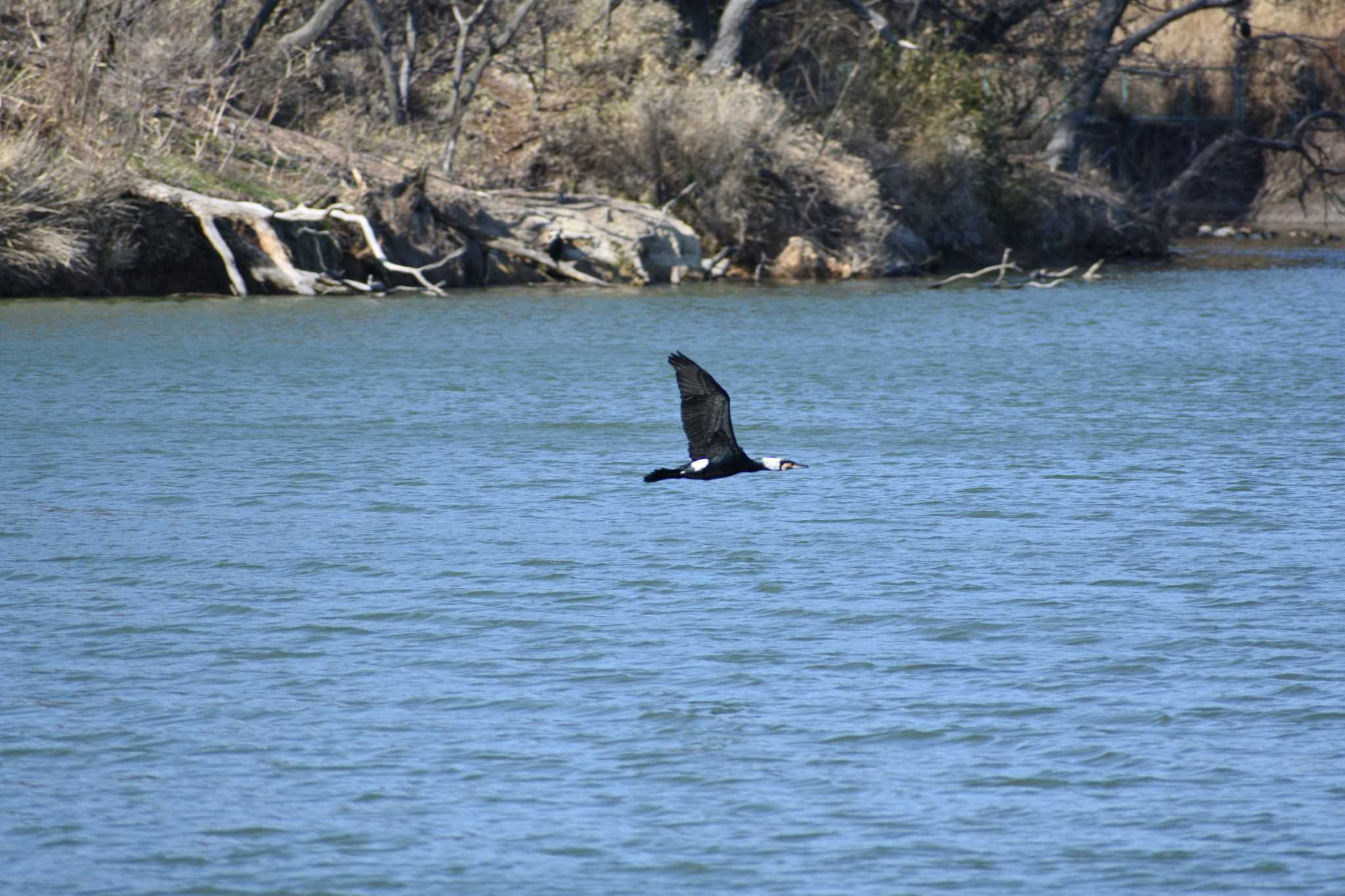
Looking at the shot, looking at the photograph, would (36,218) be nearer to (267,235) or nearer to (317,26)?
(267,235)

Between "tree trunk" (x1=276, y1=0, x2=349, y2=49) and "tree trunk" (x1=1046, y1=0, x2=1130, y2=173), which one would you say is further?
"tree trunk" (x1=1046, y1=0, x2=1130, y2=173)

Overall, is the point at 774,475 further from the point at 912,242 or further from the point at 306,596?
the point at 912,242

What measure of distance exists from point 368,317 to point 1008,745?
1920 centimetres

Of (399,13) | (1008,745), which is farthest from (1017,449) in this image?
(399,13)

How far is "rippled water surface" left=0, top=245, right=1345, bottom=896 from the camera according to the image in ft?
23.2

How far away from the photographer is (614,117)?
34.8m

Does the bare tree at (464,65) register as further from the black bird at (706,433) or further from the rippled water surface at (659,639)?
the black bird at (706,433)

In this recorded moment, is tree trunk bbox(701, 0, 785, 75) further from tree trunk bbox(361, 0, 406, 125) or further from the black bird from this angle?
the black bird

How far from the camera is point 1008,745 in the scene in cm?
813

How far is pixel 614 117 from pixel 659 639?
25.9m

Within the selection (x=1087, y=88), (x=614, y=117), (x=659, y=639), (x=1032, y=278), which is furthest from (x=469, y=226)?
(x=659, y=639)

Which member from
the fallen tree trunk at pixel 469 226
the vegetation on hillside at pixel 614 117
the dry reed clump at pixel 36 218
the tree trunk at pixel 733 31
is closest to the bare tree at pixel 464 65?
the vegetation on hillside at pixel 614 117

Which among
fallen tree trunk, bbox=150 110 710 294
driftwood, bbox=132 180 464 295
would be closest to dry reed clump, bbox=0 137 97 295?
driftwood, bbox=132 180 464 295

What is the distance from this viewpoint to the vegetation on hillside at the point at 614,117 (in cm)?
2806
